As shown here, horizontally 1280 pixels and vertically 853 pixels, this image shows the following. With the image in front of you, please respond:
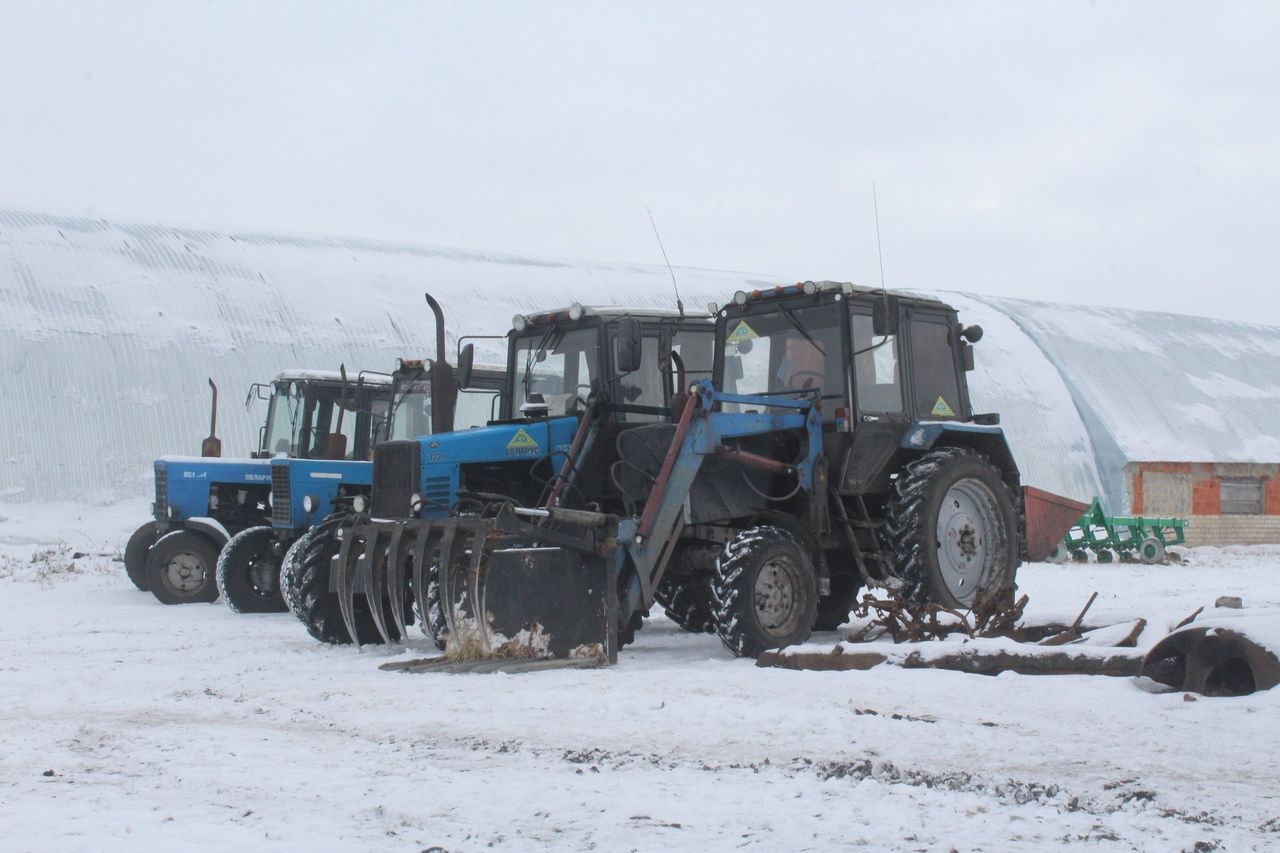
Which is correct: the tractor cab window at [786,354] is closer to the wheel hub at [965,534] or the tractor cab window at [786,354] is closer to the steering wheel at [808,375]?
the steering wheel at [808,375]

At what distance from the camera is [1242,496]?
28.1 m

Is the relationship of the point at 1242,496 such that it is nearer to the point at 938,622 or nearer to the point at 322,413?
the point at 322,413

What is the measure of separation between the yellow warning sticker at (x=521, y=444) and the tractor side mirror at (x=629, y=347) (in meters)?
1.31

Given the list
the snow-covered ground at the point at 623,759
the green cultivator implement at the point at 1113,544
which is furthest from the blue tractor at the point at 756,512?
the green cultivator implement at the point at 1113,544

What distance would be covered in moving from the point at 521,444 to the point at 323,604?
1646 millimetres

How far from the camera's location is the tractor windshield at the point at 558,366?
9.18 metres

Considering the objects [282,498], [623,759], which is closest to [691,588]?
[623,759]

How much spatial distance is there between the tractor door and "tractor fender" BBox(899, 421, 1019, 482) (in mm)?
101

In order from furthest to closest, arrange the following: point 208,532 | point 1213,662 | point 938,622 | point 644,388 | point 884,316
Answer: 1. point 208,532
2. point 644,388
3. point 884,316
4. point 938,622
5. point 1213,662

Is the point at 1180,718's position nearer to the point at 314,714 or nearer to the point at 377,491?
the point at 314,714

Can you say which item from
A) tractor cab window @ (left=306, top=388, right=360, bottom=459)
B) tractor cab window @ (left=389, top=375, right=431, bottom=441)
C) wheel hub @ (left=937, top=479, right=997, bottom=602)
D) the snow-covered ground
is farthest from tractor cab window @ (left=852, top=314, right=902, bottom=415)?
tractor cab window @ (left=306, top=388, right=360, bottom=459)

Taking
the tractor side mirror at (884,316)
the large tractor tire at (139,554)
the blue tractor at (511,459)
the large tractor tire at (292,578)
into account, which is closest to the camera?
the tractor side mirror at (884,316)

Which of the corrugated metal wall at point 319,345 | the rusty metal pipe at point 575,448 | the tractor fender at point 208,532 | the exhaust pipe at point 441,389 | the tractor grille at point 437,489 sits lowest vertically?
the tractor fender at point 208,532

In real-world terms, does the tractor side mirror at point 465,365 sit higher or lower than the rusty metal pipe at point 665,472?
higher
